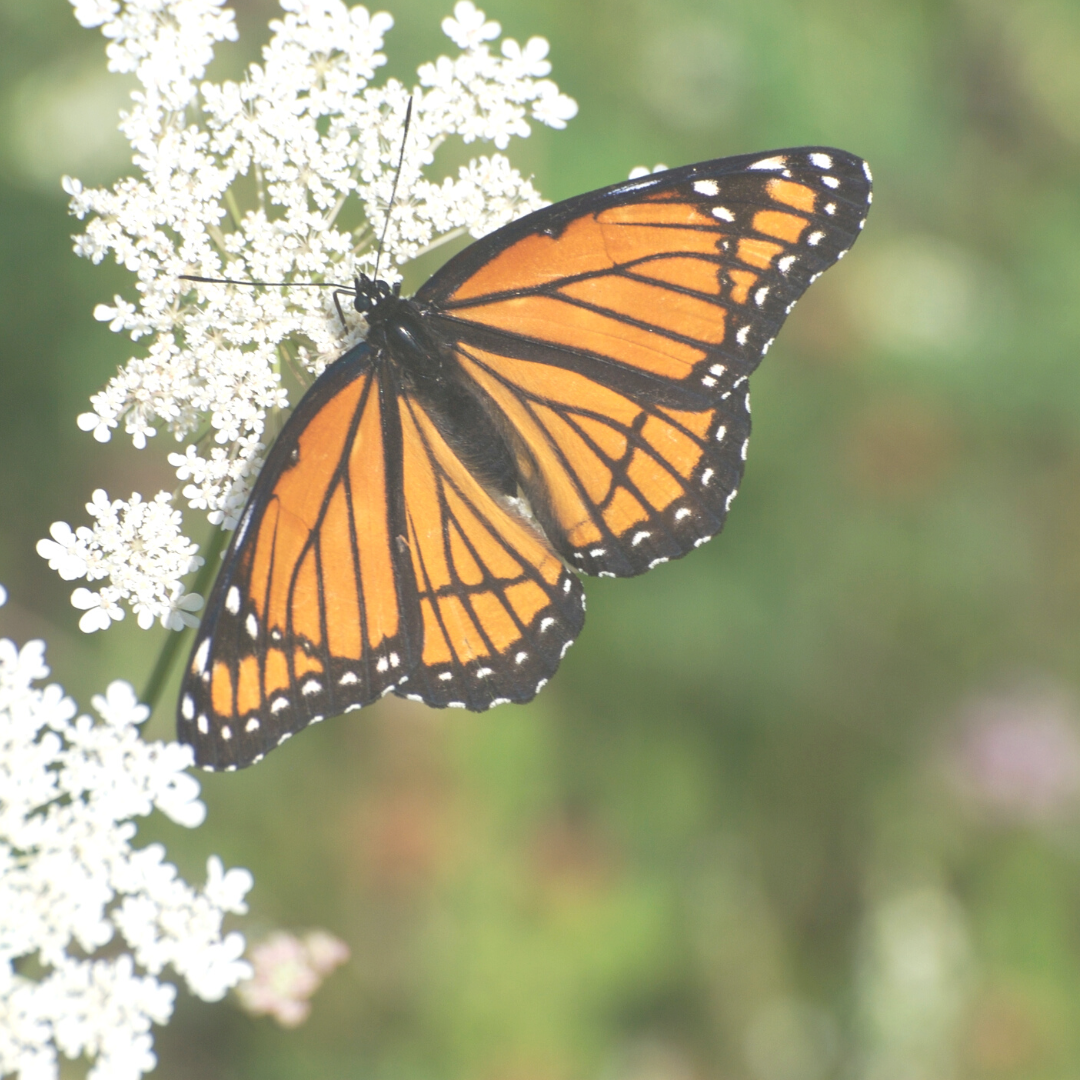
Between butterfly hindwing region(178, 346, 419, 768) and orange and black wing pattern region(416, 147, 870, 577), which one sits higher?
orange and black wing pattern region(416, 147, 870, 577)

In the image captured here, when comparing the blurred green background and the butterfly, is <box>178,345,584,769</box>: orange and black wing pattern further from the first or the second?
the blurred green background

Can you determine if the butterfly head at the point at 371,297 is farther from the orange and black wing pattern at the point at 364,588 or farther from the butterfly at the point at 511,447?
the orange and black wing pattern at the point at 364,588

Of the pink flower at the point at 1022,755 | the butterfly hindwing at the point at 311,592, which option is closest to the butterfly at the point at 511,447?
the butterfly hindwing at the point at 311,592

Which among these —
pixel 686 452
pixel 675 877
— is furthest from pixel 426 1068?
pixel 686 452

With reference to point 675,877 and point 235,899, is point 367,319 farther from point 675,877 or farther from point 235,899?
point 675,877

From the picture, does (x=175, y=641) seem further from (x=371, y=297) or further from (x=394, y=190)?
(x=394, y=190)

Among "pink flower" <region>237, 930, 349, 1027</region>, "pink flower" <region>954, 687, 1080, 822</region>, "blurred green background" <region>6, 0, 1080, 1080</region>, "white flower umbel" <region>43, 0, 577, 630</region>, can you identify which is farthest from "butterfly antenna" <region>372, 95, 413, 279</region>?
"pink flower" <region>954, 687, 1080, 822</region>
